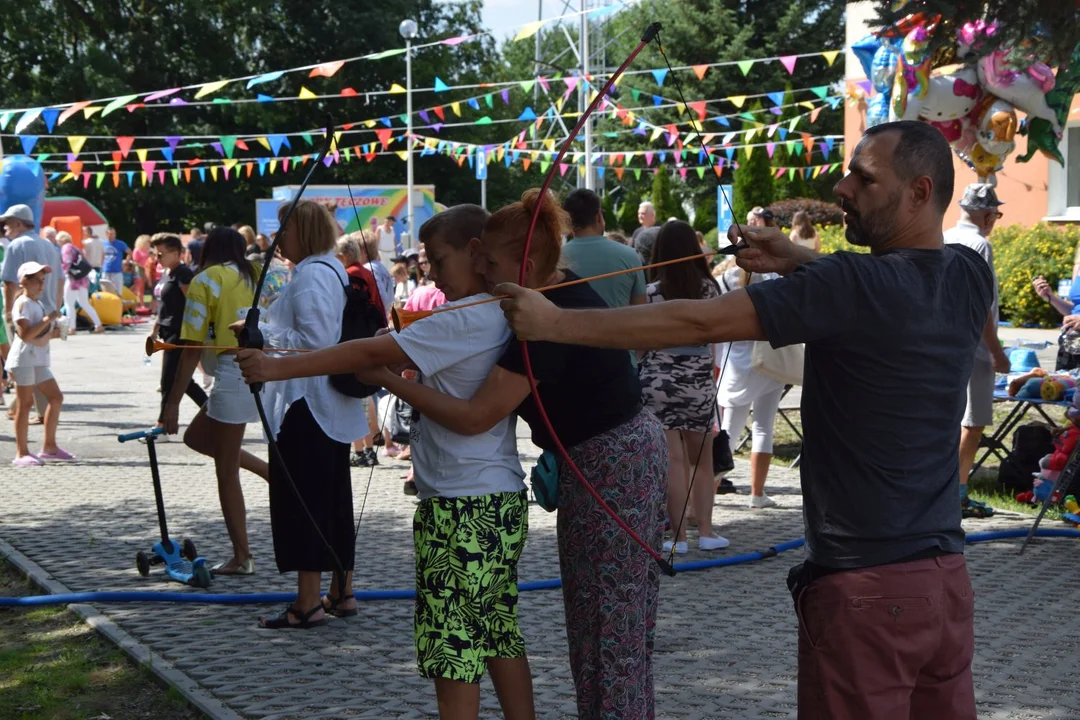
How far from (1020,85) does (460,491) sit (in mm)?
7594

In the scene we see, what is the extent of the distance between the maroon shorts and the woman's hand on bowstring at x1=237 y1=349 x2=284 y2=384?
5.32 ft

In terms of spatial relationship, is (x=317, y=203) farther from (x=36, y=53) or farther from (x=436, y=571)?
(x=36, y=53)

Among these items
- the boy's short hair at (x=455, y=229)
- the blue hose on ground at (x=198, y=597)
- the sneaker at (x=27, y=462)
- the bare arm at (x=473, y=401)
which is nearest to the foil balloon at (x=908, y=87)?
the blue hose on ground at (x=198, y=597)

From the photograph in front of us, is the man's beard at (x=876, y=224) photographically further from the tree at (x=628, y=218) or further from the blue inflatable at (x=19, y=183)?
the tree at (x=628, y=218)

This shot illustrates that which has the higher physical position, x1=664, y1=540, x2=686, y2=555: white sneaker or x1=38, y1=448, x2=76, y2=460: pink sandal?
x1=38, y1=448, x2=76, y2=460: pink sandal

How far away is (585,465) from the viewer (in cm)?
369

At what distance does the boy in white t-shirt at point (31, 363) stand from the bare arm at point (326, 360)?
762 centimetres

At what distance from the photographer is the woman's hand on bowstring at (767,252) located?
3082 mm

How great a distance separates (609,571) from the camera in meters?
3.64

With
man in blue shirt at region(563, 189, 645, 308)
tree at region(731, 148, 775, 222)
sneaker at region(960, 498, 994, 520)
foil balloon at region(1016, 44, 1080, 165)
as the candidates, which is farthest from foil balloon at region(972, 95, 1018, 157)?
tree at region(731, 148, 775, 222)

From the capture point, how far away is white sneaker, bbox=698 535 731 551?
741cm

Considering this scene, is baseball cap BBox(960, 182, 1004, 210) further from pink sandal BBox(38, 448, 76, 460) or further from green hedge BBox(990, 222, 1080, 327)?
green hedge BBox(990, 222, 1080, 327)

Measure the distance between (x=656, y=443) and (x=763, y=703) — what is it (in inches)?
59.2

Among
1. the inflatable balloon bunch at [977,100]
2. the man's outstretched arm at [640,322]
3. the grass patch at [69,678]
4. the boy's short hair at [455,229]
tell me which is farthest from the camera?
the inflatable balloon bunch at [977,100]
